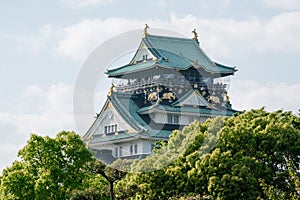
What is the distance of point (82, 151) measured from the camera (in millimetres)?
30516

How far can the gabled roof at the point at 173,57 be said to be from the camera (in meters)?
50.5

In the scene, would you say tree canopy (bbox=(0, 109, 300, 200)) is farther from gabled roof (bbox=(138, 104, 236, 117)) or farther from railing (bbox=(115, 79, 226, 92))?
railing (bbox=(115, 79, 226, 92))

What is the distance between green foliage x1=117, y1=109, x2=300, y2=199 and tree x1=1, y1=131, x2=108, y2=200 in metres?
2.01

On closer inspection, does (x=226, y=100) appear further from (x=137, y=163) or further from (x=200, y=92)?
(x=137, y=163)

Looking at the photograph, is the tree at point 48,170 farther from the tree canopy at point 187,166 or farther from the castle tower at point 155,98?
the castle tower at point 155,98

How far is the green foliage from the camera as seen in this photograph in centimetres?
2628

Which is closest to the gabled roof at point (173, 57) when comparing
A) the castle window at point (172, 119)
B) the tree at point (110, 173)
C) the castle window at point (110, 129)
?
the castle window at point (172, 119)

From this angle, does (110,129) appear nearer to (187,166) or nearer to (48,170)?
(48,170)

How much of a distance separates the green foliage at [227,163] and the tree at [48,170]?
201cm

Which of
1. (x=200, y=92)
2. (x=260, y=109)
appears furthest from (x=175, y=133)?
(x=200, y=92)

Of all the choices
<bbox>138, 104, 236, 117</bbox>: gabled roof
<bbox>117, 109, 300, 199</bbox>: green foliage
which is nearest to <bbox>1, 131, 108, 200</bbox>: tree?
<bbox>117, 109, 300, 199</bbox>: green foliage

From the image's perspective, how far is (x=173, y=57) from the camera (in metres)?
51.5

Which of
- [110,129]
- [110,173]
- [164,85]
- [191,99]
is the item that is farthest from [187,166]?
[164,85]

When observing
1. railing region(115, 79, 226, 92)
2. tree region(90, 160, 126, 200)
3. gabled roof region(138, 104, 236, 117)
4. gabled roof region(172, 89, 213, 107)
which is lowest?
tree region(90, 160, 126, 200)
